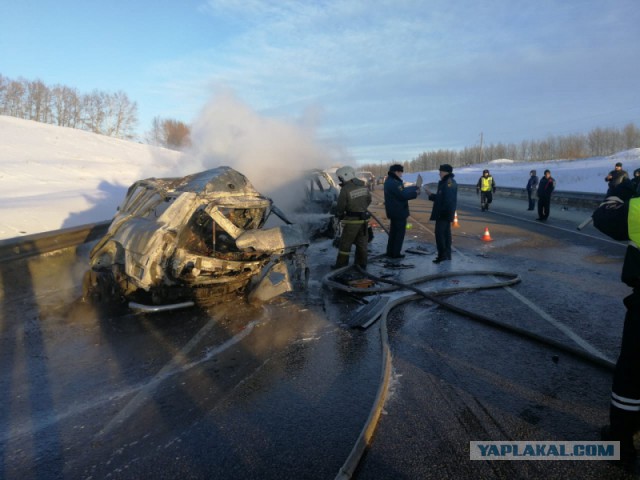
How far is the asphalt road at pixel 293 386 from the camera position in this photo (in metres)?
2.61

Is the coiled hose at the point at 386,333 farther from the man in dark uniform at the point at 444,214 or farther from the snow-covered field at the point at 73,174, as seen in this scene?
the snow-covered field at the point at 73,174

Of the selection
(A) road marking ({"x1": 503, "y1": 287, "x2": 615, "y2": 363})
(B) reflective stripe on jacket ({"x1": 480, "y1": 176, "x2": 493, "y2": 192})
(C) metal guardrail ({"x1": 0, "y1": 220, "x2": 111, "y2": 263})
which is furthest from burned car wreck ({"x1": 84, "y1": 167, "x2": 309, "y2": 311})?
(B) reflective stripe on jacket ({"x1": 480, "y1": 176, "x2": 493, "y2": 192})

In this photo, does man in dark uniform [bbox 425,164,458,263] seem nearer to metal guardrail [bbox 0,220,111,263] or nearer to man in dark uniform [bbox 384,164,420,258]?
man in dark uniform [bbox 384,164,420,258]

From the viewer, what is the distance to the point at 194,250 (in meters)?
5.64

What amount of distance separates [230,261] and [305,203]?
585cm

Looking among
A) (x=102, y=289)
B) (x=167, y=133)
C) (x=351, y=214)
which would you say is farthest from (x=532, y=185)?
(x=167, y=133)

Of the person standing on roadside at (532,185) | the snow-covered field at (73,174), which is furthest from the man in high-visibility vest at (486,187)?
the snow-covered field at (73,174)

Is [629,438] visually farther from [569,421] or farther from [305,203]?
[305,203]

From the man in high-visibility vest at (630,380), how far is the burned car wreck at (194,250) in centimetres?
379

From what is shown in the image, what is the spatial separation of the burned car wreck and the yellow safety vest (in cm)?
377

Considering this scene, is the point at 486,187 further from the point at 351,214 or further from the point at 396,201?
the point at 351,214

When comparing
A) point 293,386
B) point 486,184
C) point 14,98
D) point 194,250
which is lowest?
point 293,386

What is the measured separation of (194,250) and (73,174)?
18.0 meters

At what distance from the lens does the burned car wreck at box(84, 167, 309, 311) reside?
5191mm
